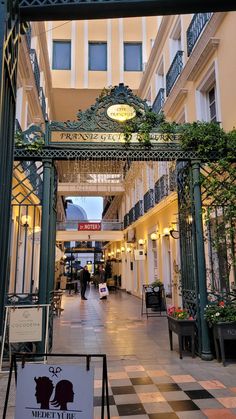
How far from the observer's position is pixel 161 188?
13.0m

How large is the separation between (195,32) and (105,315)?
880cm

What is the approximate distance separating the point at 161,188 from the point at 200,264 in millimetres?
6808

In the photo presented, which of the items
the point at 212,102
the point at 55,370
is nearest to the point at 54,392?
the point at 55,370

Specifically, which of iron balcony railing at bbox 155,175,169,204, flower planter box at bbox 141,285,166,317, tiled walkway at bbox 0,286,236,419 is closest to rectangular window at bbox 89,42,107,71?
iron balcony railing at bbox 155,175,169,204

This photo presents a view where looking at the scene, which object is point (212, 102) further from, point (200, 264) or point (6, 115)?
point (6, 115)

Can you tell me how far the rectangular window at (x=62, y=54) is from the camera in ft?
57.8

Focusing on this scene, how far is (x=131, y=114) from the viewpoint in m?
6.59

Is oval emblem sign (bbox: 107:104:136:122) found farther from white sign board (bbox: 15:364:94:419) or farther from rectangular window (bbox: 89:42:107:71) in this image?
rectangular window (bbox: 89:42:107:71)

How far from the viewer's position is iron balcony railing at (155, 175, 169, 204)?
1214cm

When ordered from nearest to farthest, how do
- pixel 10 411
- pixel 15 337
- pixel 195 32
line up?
pixel 10 411, pixel 15 337, pixel 195 32

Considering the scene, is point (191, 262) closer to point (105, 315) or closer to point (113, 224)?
point (105, 315)

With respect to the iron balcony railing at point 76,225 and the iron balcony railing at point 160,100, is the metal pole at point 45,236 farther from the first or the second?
the iron balcony railing at point 76,225

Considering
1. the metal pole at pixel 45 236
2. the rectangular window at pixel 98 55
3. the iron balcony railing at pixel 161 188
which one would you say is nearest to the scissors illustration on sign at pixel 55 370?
the metal pole at pixel 45 236

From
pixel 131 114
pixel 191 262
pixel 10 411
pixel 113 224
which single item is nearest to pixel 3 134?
pixel 10 411
